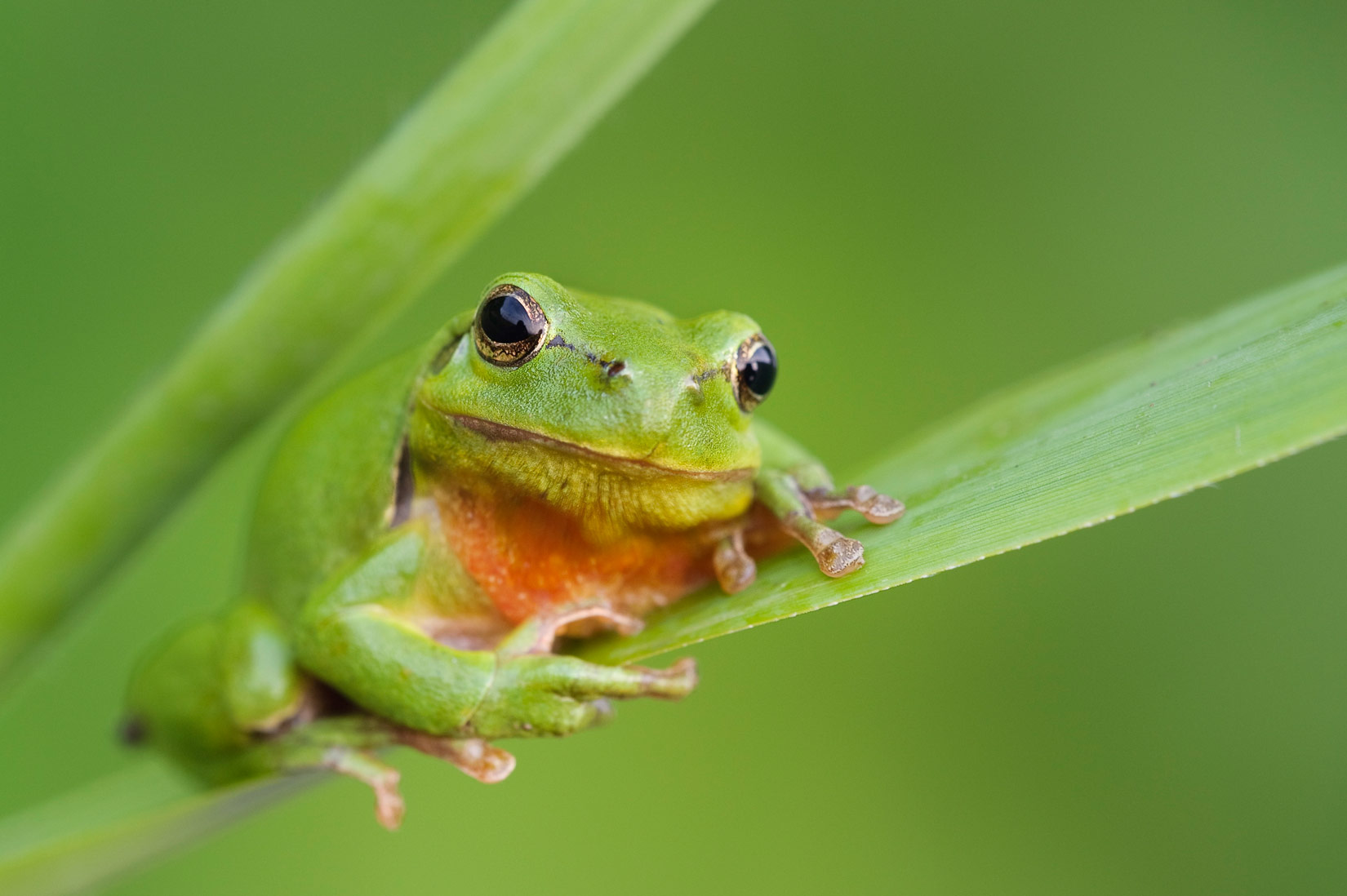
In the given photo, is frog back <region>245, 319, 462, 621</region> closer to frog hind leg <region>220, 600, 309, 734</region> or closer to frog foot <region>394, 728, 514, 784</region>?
frog hind leg <region>220, 600, 309, 734</region>

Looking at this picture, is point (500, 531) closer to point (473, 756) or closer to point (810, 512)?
point (473, 756)

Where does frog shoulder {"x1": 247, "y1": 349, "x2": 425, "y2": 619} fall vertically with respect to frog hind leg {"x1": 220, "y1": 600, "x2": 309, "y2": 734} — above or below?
above

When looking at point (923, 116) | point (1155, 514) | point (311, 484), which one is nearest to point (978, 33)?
point (923, 116)

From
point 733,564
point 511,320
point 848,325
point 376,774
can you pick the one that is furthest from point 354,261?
point 848,325

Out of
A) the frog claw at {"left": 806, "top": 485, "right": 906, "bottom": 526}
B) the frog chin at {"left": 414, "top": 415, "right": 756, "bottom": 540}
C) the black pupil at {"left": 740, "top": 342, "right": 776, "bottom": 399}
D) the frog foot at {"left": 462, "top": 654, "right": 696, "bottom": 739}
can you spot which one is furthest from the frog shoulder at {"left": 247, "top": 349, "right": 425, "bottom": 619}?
the frog claw at {"left": 806, "top": 485, "right": 906, "bottom": 526}

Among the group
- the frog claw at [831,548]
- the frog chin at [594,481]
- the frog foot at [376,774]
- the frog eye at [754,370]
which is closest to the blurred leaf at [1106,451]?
the frog claw at [831,548]

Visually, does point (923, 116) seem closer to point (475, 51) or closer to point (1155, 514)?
point (1155, 514)
